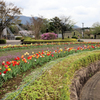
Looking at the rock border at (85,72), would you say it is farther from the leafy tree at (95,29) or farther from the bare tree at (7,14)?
the leafy tree at (95,29)

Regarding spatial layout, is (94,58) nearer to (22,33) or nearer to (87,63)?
(87,63)

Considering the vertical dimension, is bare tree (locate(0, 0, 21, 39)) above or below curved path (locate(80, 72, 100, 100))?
above

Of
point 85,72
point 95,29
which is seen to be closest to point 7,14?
point 85,72

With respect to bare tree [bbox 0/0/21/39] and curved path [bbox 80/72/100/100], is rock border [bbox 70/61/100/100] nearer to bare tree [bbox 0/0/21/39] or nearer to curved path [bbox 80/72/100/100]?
curved path [bbox 80/72/100/100]

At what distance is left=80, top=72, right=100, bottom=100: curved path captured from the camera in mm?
3337

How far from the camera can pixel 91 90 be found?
3.71 m

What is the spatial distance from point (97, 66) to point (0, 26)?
63.4 ft

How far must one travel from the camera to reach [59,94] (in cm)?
216

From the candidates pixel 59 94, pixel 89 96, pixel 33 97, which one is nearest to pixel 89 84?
pixel 89 96

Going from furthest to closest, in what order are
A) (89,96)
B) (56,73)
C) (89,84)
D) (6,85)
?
(89,84), (89,96), (56,73), (6,85)

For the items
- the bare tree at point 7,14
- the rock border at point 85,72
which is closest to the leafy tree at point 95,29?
the bare tree at point 7,14

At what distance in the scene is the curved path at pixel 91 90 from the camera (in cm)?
334

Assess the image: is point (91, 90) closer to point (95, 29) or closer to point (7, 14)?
point (7, 14)

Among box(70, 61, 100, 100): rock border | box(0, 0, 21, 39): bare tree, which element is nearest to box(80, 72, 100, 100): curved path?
box(70, 61, 100, 100): rock border
